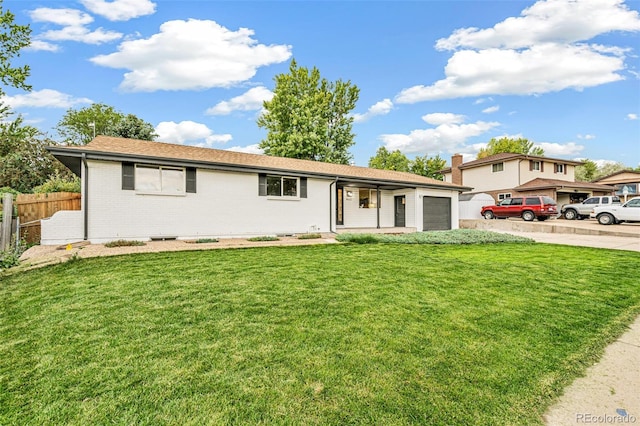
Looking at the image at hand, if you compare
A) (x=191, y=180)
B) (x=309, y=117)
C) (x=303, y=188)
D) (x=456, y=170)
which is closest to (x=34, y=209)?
(x=191, y=180)

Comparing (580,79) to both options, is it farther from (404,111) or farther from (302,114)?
(302,114)

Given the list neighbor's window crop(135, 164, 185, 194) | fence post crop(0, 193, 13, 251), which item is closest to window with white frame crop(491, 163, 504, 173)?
neighbor's window crop(135, 164, 185, 194)

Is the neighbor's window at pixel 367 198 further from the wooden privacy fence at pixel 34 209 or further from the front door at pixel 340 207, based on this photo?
the wooden privacy fence at pixel 34 209

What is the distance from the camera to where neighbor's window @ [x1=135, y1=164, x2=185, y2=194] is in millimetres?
10406

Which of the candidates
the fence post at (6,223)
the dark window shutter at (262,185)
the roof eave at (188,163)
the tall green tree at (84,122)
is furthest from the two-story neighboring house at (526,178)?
the tall green tree at (84,122)

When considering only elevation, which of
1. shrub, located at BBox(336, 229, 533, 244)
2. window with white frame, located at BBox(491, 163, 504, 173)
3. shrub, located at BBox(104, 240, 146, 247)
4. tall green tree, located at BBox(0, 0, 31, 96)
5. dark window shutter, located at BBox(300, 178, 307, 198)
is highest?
window with white frame, located at BBox(491, 163, 504, 173)

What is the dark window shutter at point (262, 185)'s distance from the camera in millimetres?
12516

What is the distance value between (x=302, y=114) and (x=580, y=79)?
2227cm

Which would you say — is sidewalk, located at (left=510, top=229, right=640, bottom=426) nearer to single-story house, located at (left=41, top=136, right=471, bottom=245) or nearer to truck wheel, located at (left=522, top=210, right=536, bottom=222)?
single-story house, located at (left=41, top=136, right=471, bottom=245)

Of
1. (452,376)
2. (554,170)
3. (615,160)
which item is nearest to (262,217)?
(452,376)

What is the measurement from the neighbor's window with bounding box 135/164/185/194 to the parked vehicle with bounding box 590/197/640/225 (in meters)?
24.4

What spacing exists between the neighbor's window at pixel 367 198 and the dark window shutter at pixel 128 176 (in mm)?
11406

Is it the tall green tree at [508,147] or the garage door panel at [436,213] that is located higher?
the tall green tree at [508,147]

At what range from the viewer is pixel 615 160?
62438mm
